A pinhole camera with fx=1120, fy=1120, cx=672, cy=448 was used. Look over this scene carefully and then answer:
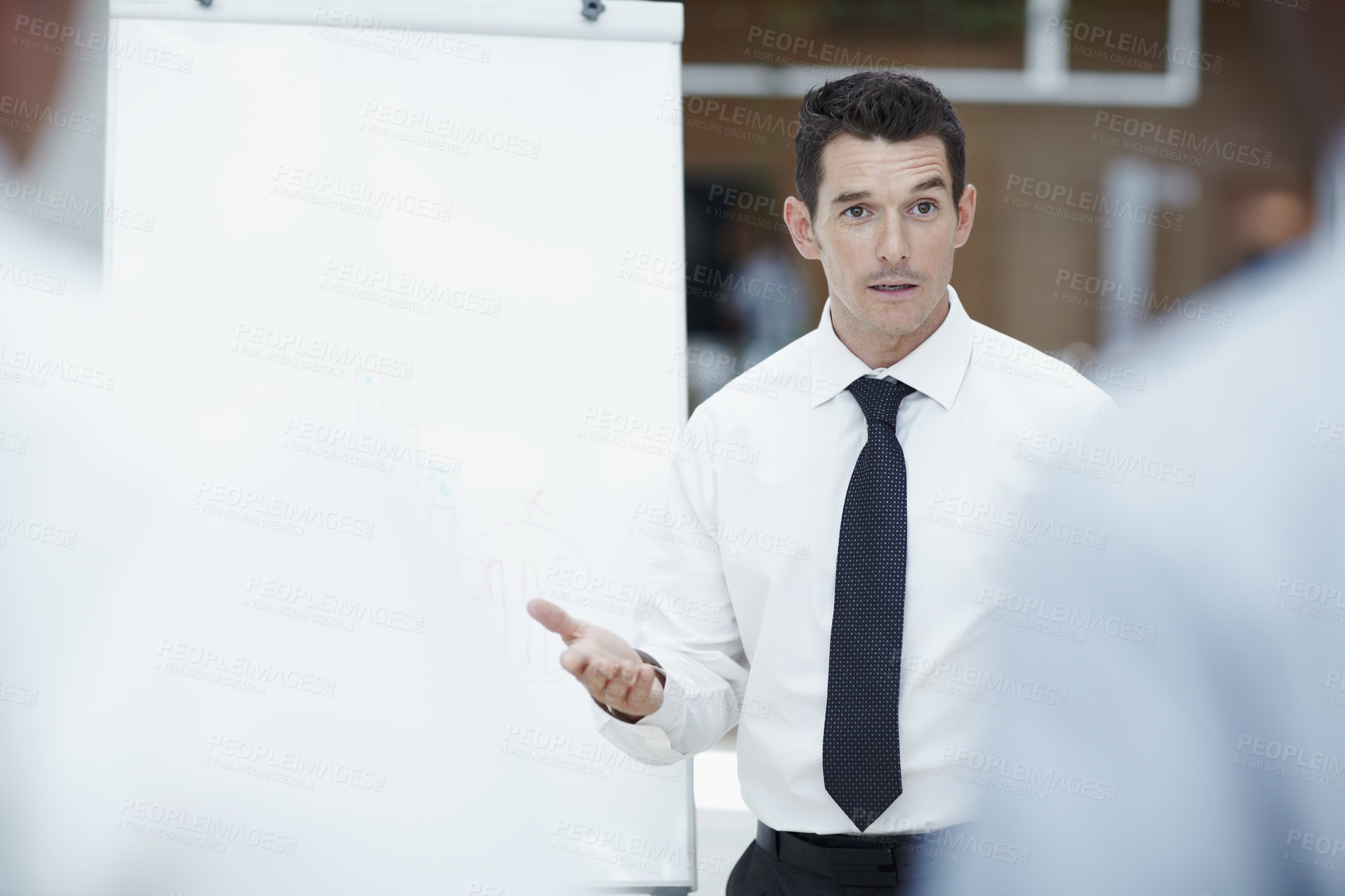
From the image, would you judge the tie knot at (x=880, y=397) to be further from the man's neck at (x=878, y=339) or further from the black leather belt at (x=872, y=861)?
the black leather belt at (x=872, y=861)

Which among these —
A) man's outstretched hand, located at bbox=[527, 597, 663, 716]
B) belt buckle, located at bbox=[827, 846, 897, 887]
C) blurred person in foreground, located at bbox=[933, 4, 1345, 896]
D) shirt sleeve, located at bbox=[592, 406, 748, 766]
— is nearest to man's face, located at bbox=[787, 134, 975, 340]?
shirt sleeve, located at bbox=[592, 406, 748, 766]

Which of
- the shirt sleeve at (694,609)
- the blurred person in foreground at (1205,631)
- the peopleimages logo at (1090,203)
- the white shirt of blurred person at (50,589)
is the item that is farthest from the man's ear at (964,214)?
the peopleimages logo at (1090,203)

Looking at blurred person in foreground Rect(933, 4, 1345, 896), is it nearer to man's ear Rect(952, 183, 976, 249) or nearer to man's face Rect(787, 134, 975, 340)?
man's face Rect(787, 134, 975, 340)

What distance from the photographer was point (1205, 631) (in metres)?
0.40

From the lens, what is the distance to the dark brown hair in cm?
139

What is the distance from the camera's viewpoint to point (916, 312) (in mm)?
1384

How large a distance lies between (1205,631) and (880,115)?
111cm

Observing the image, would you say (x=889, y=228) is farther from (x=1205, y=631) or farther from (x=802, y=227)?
(x=1205, y=631)

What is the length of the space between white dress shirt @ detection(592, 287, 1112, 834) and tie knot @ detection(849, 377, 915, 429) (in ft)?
0.04

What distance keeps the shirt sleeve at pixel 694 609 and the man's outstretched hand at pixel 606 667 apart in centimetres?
8

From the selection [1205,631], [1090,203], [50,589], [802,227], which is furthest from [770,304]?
[1205,631]

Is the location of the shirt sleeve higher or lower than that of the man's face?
lower

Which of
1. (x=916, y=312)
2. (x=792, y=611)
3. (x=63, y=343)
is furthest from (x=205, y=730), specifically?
(x=916, y=312)

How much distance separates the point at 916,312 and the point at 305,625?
0.94 metres
